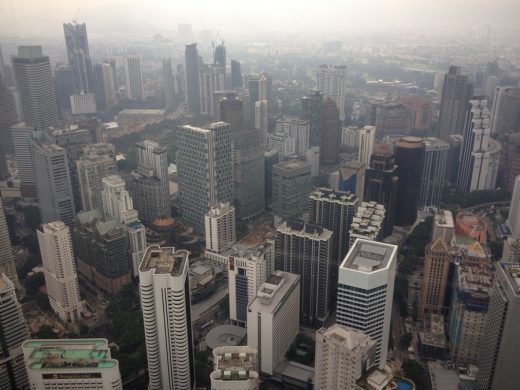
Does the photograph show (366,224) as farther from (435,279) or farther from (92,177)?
(92,177)

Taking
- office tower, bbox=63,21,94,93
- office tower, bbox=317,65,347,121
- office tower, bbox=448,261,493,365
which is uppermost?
office tower, bbox=63,21,94,93

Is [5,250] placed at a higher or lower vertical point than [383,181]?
lower

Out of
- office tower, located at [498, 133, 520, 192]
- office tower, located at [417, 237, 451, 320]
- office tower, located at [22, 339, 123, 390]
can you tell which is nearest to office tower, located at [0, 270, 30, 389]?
office tower, located at [22, 339, 123, 390]

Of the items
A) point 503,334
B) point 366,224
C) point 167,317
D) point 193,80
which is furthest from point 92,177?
point 193,80

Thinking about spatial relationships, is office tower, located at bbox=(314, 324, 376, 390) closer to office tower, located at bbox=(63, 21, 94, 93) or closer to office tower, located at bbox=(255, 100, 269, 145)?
office tower, located at bbox=(255, 100, 269, 145)

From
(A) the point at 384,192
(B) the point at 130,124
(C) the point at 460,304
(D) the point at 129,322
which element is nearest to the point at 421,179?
(A) the point at 384,192

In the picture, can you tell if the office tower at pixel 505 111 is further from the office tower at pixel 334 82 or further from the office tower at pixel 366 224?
the office tower at pixel 366 224
